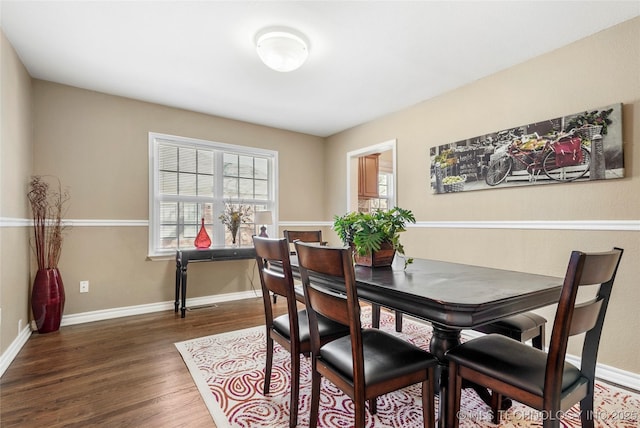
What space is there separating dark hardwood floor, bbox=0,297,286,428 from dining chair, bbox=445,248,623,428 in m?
1.29

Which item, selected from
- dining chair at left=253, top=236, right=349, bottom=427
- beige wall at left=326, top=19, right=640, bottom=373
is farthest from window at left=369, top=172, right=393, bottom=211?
dining chair at left=253, top=236, right=349, bottom=427

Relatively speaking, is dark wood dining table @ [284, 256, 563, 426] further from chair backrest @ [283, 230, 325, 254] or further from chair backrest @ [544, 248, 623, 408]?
chair backrest @ [283, 230, 325, 254]

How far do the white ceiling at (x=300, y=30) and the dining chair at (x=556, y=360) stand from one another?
177cm

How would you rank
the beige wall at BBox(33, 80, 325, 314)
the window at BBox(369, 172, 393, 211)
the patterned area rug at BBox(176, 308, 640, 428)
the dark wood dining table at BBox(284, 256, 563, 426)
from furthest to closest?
the window at BBox(369, 172, 393, 211)
the beige wall at BBox(33, 80, 325, 314)
the patterned area rug at BBox(176, 308, 640, 428)
the dark wood dining table at BBox(284, 256, 563, 426)

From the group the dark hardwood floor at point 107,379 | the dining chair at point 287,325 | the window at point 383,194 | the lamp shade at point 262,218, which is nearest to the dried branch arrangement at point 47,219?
the dark hardwood floor at point 107,379

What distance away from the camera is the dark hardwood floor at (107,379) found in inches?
65.5

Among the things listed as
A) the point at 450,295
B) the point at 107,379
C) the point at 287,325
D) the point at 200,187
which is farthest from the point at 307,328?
the point at 200,187

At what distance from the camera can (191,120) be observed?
12.8 ft

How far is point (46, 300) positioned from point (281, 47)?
9.81 feet

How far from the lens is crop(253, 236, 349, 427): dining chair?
1.55m

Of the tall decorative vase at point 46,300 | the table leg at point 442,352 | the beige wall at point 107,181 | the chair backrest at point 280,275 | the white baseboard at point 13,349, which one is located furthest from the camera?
the beige wall at point 107,181

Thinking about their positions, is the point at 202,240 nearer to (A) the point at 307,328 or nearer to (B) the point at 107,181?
(B) the point at 107,181

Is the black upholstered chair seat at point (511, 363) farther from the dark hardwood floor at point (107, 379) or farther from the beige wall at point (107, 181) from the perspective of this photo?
the beige wall at point (107, 181)

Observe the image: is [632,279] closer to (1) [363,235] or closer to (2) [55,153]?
(1) [363,235]
